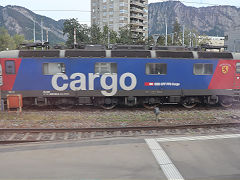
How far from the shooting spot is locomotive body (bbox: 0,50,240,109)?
1488 cm

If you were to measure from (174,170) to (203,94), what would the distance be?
10626 mm

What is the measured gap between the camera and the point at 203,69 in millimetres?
15992

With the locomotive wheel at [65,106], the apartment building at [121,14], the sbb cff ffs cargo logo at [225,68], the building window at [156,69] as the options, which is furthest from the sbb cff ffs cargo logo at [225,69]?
the apartment building at [121,14]

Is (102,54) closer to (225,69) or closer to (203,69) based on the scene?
(203,69)

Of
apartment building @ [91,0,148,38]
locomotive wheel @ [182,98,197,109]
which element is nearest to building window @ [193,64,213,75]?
locomotive wheel @ [182,98,197,109]

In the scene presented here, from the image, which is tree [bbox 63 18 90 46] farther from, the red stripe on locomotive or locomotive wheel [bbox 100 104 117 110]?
locomotive wheel [bbox 100 104 117 110]

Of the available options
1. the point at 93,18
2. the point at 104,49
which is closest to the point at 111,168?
the point at 104,49

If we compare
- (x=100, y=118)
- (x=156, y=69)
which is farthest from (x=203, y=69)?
(x=100, y=118)

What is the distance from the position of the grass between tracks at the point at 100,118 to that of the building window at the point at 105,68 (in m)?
2.55

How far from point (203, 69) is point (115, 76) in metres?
5.99

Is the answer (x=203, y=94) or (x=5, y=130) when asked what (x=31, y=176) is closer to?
(x=5, y=130)

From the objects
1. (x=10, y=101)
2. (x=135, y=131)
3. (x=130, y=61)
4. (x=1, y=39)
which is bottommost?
(x=135, y=131)

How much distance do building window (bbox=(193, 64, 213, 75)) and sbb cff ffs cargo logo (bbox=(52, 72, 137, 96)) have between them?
13.8 feet

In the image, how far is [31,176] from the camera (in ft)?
19.9
